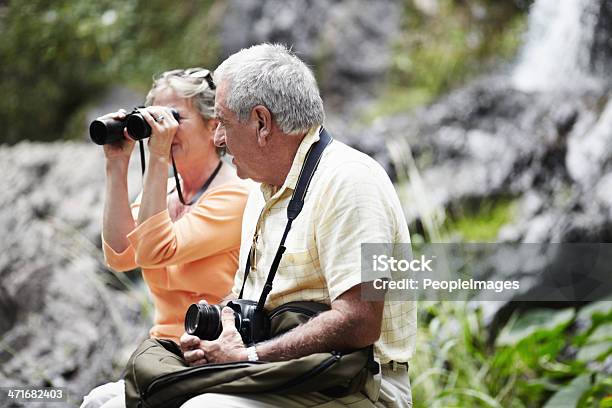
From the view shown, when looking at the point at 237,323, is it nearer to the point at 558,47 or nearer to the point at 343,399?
the point at 343,399

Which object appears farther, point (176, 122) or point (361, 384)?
point (176, 122)

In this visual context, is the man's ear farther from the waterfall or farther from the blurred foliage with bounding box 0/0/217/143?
the blurred foliage with bounding box 0/0/217/143

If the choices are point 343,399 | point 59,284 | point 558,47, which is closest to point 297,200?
point 343,399

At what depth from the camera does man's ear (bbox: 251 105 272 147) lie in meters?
1.84

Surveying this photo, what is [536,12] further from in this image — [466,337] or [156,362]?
[156,362]

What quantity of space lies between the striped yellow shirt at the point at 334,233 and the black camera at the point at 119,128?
16.9 inches

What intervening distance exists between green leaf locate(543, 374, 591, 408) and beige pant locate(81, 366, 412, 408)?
4.11 feet

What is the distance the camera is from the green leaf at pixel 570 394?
9.61 feet

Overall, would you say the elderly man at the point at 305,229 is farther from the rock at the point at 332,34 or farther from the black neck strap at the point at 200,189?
the rock at the point at 332,34

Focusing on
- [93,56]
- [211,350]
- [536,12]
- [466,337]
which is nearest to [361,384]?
[211,350]

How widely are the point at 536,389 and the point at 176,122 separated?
6.36 ft

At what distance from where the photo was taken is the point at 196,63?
564cm

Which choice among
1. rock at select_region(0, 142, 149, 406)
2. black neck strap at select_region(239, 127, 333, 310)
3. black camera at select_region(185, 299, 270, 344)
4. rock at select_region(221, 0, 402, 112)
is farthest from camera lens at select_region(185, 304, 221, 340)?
rock at select_region(221, 0, 402, 112)

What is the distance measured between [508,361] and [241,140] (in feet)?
6.08
